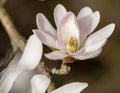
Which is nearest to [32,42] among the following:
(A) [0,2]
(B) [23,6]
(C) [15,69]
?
(C) [15,69]

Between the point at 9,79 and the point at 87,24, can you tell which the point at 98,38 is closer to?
the point at 87,24

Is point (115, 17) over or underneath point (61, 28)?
underneath

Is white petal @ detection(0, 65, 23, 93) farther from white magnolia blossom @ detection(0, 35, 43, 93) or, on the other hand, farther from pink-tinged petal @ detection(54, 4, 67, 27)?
pink-tinged petal @ detection(54, 4, 67, 27)

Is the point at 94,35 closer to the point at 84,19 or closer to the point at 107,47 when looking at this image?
the point at 84,19

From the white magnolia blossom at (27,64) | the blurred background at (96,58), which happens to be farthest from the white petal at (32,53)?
the blurred background at (96,58)

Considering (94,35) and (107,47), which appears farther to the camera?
(107,47)

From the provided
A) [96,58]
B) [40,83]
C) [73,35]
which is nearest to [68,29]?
[73,35]
